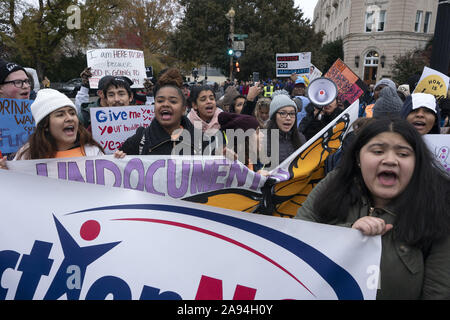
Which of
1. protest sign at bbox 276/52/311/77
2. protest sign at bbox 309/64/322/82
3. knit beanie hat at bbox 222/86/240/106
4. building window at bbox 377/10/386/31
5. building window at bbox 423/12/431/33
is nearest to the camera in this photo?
knit beanie hat at bbox 222/86/240/106

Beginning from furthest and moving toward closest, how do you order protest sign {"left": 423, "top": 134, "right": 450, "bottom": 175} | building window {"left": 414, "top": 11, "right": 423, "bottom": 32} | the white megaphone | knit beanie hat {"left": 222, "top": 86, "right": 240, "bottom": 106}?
building window {"left": 414, "top": 11, "right": 423, "bottom": 32} → knit beanie hat {"left": 222, "top": 86, "right": 240, "bottom": 106} → the white megaphone → protest sign {"left": 423, "top": 134, "right": 450, "bottom": 175}

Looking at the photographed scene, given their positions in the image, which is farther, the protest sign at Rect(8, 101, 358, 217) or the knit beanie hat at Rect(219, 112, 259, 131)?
the knit beanie hat at Rect(219, 112, 259, 131)

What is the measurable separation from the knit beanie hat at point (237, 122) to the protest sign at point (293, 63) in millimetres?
6514

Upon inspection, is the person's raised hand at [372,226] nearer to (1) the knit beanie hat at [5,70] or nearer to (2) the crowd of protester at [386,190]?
(2) the crowd of protester at [386,190]

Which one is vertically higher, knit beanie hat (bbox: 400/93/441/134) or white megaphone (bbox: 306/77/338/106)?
white megaphone (bbox: 306/77/338/106)

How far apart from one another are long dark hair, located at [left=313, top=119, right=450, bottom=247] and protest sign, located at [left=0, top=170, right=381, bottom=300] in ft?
0.57

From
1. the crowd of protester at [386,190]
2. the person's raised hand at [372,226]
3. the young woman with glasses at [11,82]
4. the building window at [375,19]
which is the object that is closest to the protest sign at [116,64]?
the young woman with glasses at [11,82]

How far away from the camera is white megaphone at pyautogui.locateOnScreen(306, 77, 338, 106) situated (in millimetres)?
4387

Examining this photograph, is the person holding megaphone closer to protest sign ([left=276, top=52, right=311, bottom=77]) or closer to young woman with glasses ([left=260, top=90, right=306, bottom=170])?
young woman with glasses ([left=260, top=90, right=306, bottom=170])

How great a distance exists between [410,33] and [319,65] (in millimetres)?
10873

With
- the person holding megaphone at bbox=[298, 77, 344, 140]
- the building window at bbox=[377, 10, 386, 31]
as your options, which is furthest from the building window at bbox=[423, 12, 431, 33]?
the person holding megaphone at bbox=[298, 77, 344, 140]

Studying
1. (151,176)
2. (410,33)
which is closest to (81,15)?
(151,176)

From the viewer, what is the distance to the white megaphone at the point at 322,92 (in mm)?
4387
